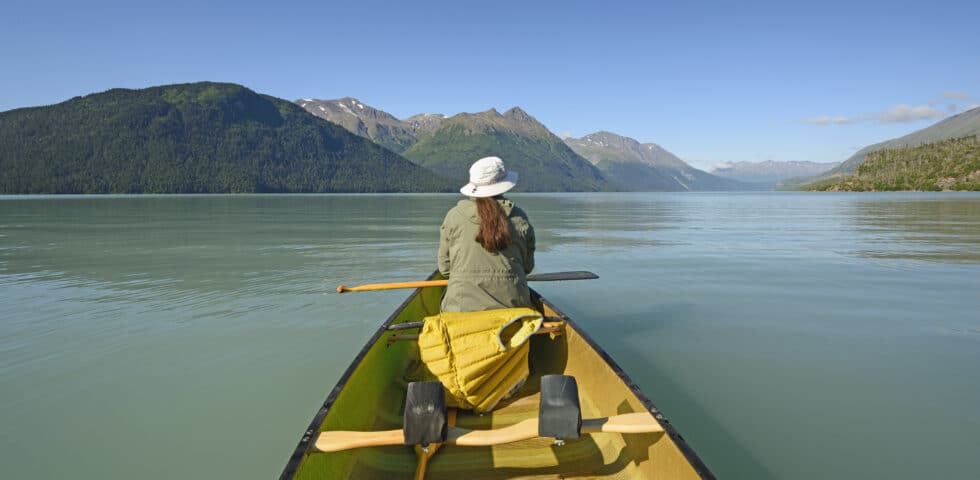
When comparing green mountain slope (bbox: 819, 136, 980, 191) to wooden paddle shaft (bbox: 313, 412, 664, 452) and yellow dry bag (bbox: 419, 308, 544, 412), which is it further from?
wooden paddle shaft (bbox: 313, 412, 664, 452)

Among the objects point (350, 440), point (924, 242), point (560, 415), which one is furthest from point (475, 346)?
point (924, 242)

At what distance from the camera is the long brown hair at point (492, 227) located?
15.0 ft

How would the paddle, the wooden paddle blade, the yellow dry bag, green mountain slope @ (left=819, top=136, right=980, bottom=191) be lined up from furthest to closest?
green mountain slope @ (left=819, top=136, right=980, bottom=191) → the paddle → the yellow dry bag → the wooden paddle blade

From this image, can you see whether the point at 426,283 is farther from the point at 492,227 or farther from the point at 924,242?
the point at 924,242

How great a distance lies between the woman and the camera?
15.2ft

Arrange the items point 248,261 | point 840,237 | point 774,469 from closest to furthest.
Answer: point 774,469 < point 248,261 < point 840,237

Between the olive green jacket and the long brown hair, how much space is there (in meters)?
0.10

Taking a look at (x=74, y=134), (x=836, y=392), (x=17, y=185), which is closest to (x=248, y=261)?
(x=836, y=392)

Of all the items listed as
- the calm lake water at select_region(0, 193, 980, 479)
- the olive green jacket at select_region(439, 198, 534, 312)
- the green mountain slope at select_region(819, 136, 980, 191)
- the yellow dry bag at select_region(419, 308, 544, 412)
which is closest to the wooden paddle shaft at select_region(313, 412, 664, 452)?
the yellow dry bag at select_region(419, 308, 544, 412)

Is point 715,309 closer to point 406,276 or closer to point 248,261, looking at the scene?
point 406,276

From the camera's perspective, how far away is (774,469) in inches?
181

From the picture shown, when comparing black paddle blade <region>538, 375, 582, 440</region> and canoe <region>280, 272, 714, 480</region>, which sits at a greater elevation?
black paddle blade <region>538, 375, 582, 440</region>

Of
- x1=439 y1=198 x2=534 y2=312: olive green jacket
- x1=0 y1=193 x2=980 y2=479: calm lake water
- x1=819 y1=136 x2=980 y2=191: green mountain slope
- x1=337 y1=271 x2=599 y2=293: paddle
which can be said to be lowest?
x1=0 y1=193 x2=980 y2=479: calm lake water

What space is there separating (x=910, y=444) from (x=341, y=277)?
1192 cm
